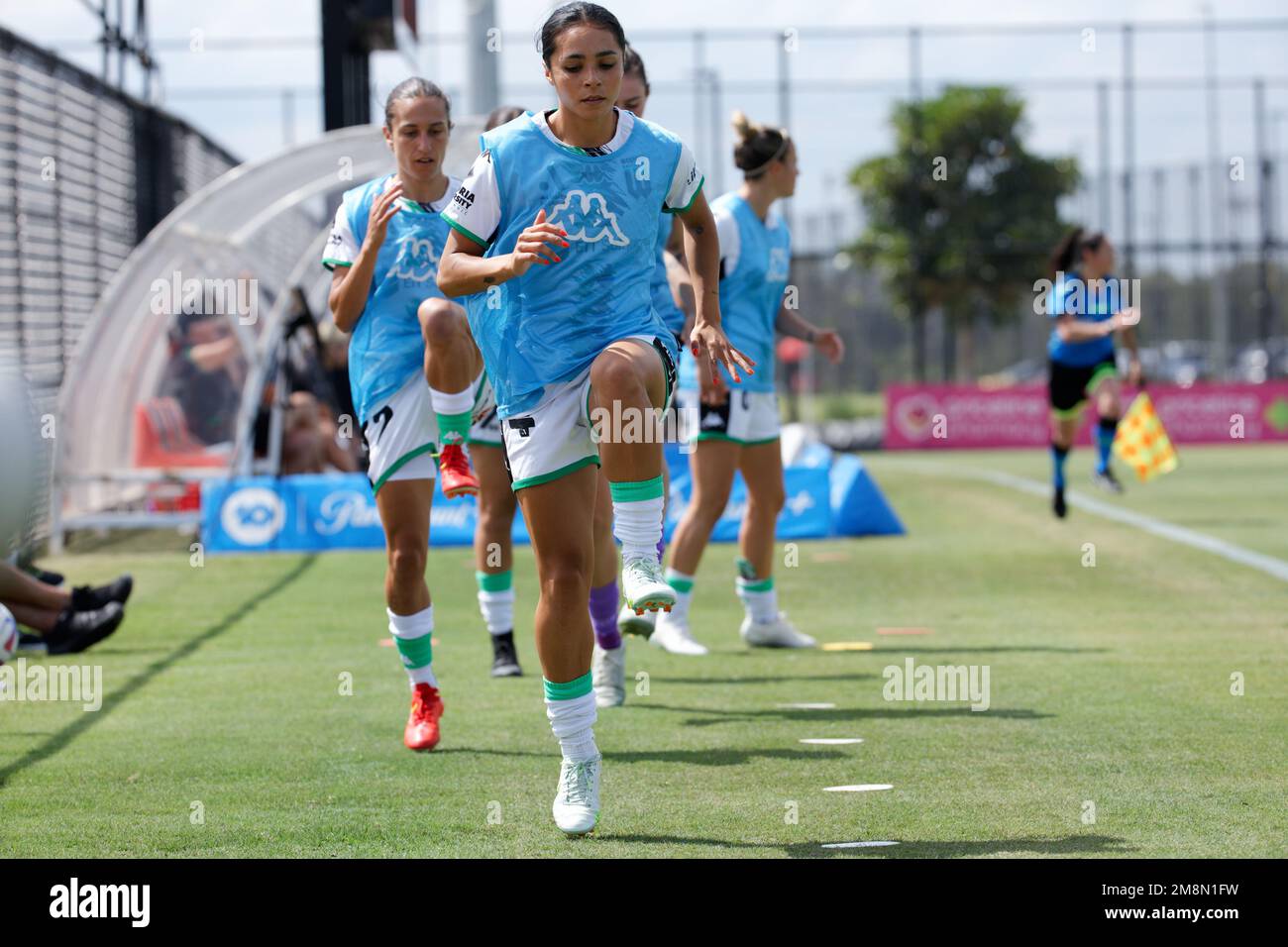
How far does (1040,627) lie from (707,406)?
2.19 m

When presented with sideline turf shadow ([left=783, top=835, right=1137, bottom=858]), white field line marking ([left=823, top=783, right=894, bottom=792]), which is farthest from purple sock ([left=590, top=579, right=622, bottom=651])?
sideline turf shadow ([left=783, top=835, right=1137, bottom=858])

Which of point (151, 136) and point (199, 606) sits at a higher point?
point (151, 136)

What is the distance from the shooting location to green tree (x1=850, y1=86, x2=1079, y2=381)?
3294cm

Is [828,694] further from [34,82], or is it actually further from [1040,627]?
[34,82]

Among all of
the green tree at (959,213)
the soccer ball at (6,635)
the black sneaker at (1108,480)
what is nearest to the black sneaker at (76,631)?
the soccer ball at (6,635)

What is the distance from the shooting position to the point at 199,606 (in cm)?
1030

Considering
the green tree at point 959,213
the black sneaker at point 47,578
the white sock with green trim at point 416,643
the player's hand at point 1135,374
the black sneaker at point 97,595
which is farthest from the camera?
the green tree at point 959,213

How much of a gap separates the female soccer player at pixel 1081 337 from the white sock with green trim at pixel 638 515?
388 inches

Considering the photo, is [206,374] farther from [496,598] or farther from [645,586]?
[645,586]

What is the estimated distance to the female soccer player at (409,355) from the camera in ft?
19.6

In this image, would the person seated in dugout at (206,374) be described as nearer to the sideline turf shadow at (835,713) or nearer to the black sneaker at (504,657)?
the black sneaker at (504,657)

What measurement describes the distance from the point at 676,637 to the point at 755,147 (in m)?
2.27

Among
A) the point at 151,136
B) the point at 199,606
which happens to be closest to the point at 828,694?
the point at 199,606

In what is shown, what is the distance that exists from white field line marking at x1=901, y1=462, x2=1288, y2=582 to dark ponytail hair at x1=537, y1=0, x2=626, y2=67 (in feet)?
22.6
